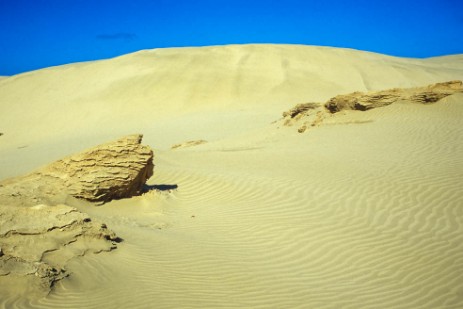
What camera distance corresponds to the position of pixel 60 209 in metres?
6.55

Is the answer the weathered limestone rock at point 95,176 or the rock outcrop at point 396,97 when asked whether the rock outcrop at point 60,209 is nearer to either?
the weathered limestone rock at point 95,176

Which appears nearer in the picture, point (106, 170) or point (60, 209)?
point (60, 209)

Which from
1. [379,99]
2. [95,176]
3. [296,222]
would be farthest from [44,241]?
[379,99]

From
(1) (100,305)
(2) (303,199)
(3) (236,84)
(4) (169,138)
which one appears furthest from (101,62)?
(1) (100,305)

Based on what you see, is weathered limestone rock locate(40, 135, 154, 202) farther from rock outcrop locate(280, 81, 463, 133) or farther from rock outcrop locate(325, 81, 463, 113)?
rock outcrop locate(325, 81, 463, 113)

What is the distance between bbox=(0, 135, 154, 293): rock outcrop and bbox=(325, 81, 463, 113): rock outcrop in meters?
11.0

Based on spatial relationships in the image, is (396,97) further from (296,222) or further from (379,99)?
(296,222)

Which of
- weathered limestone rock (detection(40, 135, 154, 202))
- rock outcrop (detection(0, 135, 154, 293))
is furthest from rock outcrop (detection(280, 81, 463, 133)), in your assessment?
rock outcrop (detection(0, 135, 154, 293))

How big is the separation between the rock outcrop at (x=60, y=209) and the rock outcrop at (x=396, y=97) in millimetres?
10958

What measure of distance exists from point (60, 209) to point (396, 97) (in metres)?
14.7

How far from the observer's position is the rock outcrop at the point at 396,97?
17.0m

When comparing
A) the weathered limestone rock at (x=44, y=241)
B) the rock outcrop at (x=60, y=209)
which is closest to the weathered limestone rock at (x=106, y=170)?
the rock outcrop at (x=60, y=209)

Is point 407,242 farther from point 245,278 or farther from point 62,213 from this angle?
point 62,213

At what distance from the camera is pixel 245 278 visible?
18.2 ft
